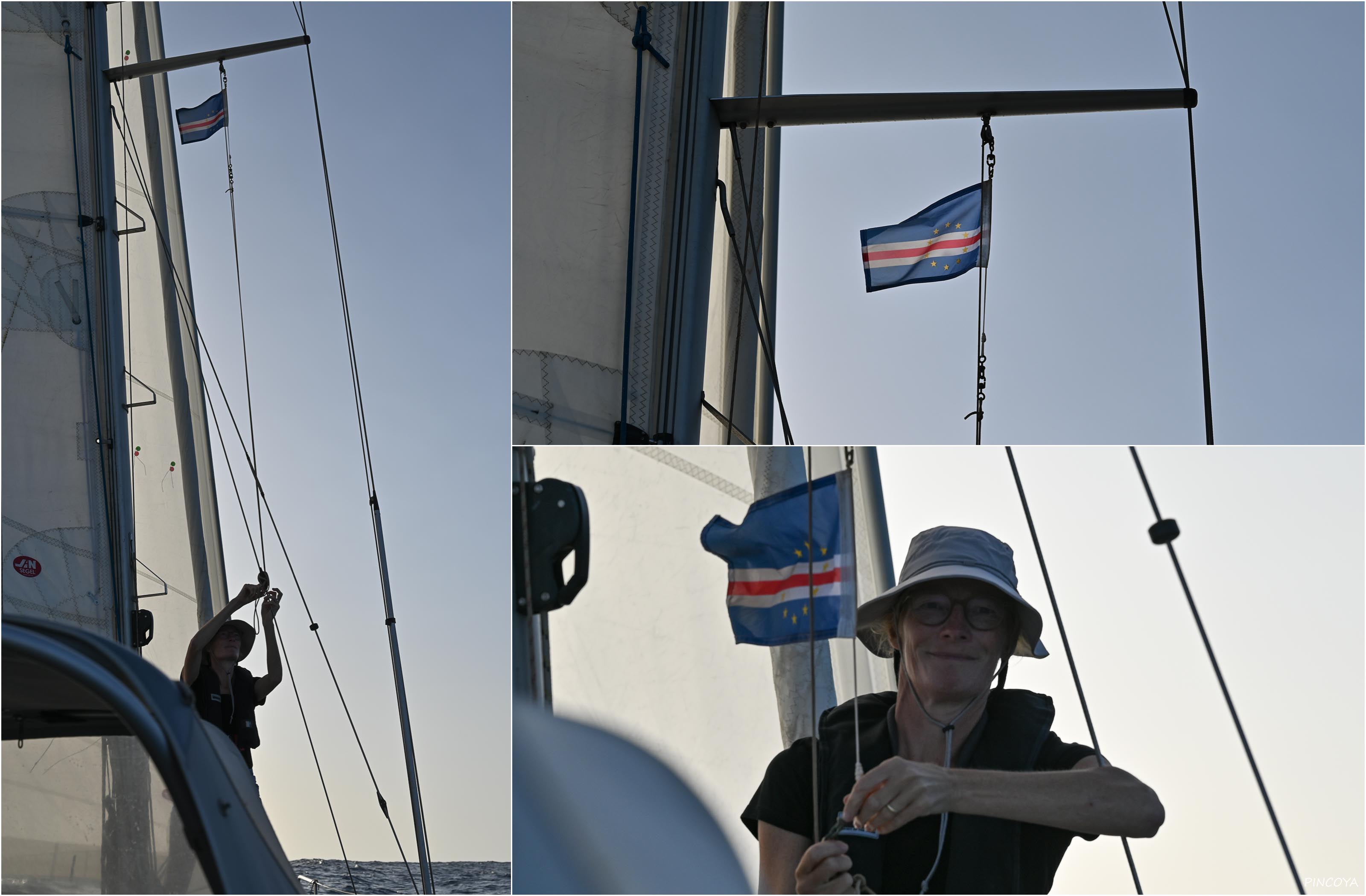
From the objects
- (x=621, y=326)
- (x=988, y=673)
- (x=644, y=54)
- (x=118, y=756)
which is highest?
(x=644, y=54)

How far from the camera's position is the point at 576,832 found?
2910mm

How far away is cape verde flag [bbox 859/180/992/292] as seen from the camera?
7.74 metres

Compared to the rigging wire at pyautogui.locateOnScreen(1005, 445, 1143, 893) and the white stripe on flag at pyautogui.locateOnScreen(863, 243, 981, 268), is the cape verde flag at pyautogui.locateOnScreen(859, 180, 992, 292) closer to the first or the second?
the white stripe on flag at pyautogui.locateOnScreen(863, 243, 981, 268)

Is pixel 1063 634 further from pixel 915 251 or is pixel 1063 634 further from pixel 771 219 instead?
pixel 771 219

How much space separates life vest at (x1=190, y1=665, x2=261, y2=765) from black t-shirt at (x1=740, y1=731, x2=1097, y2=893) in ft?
8.96

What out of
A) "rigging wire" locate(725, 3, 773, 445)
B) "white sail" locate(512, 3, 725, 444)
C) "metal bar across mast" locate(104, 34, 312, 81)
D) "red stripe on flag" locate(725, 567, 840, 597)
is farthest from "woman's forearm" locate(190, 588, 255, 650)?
"metal bar across mast" locate(104, 34, 312, 81)

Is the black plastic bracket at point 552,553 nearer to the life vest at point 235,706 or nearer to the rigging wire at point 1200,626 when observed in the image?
the rigging wire at point 1200,626

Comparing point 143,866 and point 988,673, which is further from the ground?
point 988,673

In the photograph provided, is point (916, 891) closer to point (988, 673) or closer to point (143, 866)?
point (988, 673)

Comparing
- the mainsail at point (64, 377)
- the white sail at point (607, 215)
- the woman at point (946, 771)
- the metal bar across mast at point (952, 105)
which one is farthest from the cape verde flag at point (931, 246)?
the woman at point (946, 771)

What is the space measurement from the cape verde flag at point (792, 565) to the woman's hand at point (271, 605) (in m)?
3.55

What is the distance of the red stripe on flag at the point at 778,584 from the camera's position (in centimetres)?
288

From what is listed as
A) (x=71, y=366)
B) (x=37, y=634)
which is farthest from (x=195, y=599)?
(x=37, y=634)

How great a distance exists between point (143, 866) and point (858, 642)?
2.83m
